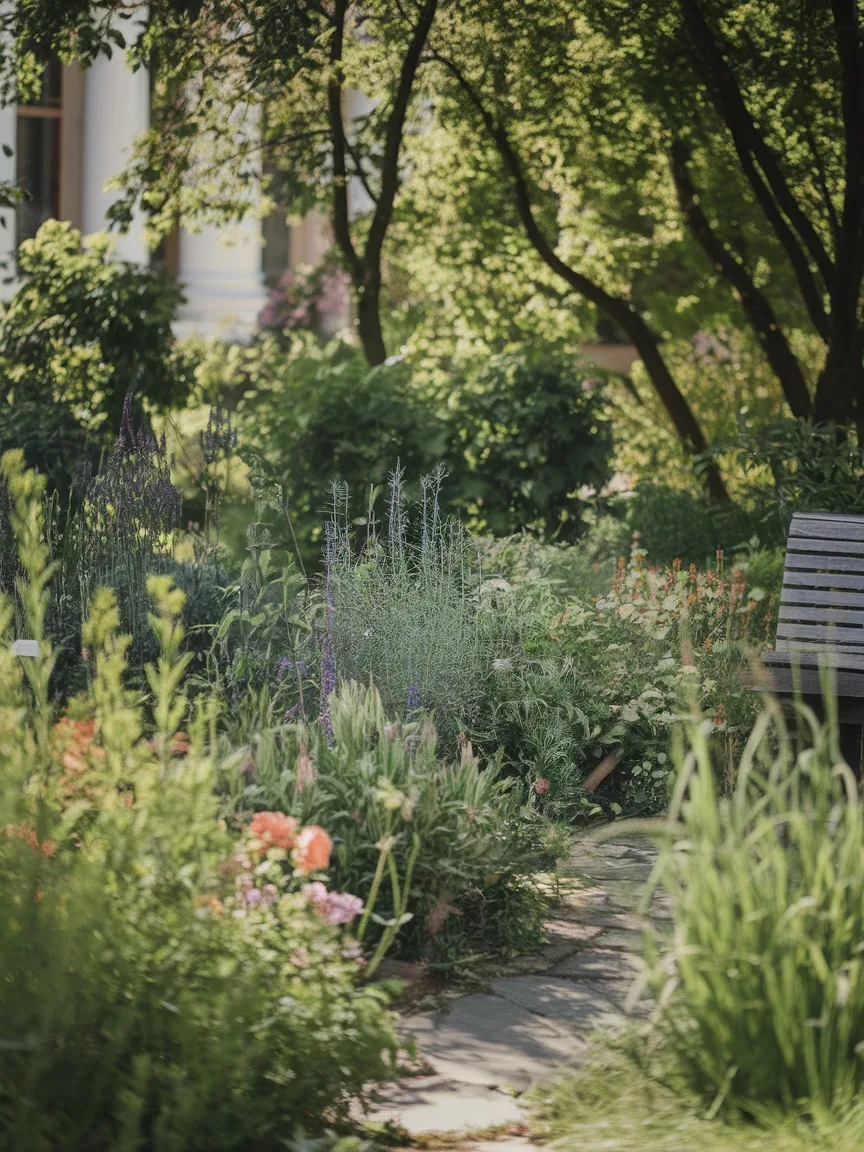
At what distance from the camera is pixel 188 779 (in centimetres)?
298

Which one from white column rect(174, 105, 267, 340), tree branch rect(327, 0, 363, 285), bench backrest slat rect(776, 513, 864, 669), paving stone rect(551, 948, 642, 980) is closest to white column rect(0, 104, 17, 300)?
white column rect(174, 105, 267, 340)

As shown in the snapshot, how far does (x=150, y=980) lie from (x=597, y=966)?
162cm

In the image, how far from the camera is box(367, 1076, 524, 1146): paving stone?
10.2ft

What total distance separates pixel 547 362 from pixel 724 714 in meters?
4.52

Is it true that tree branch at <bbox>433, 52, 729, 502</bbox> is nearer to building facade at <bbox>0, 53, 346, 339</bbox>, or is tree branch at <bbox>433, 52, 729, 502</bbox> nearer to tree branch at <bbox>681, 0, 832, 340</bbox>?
tree branch at <bbox>681, 0, 832, 340</bbox>

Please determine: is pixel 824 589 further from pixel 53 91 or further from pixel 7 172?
pixel 7 172

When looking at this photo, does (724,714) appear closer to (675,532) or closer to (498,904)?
(498,904)

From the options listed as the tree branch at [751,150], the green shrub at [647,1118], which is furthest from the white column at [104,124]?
the green shrub at [647,1118]

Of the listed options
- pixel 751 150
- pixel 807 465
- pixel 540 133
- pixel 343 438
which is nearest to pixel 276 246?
pixel 540 133

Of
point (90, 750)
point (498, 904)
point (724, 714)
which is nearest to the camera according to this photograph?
point (90, 750)

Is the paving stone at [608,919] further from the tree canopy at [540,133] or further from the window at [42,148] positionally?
the window at [42,148]

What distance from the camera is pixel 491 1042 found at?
140 inches

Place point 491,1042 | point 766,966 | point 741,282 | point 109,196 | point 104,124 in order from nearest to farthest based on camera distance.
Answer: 1. point 766,966
2. point 491,1042
3. point 741,282
4. point 104,124
5. point 109,196

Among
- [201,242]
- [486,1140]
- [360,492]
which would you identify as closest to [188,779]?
[486,1140]
